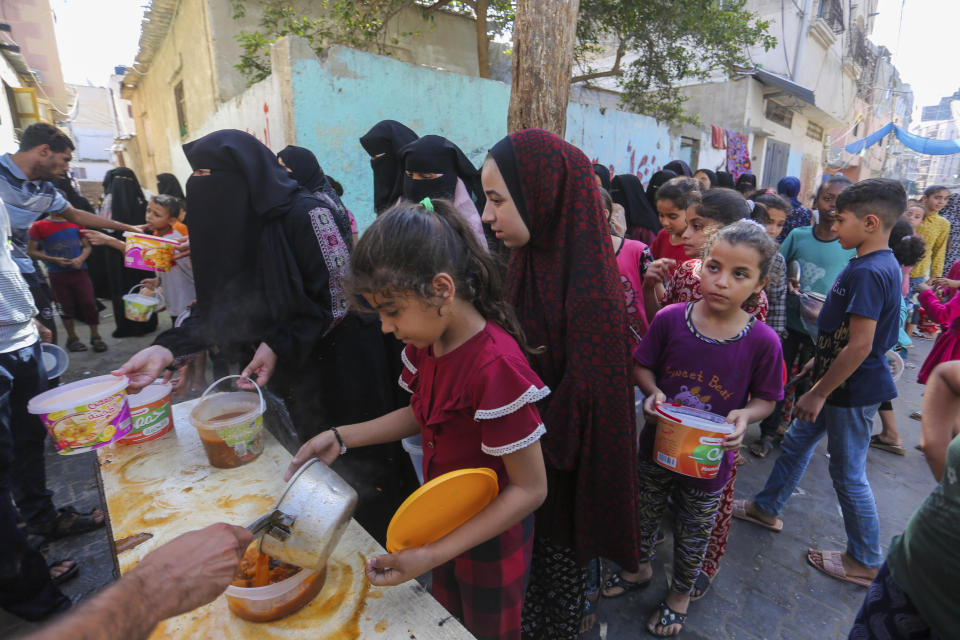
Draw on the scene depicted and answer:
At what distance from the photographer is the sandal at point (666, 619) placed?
6.89 ft

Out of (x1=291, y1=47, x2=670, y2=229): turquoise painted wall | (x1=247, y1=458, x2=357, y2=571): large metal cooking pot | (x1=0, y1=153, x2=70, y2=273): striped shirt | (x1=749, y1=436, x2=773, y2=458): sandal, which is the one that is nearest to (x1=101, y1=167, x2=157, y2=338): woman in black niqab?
(x1=0, y1=153, x2=70, y2=273): striped shirt

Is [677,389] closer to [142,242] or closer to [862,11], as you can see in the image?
[142,242]

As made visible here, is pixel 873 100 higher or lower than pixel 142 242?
higher

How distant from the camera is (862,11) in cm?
2022

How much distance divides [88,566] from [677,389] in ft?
10.8

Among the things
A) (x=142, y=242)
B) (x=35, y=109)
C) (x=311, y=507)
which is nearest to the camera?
(x=311, y=507)

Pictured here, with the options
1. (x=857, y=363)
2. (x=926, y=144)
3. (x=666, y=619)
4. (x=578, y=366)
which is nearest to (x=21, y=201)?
(x=578, y=366)

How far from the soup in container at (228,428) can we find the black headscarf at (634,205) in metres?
3.87

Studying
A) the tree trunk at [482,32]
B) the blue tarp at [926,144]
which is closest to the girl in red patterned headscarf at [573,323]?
the tree trunk at [482,32]

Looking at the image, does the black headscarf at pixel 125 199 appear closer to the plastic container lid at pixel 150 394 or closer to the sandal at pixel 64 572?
the sandal at pixel 64 572

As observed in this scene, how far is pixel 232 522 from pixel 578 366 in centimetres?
119

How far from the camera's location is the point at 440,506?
1044 millimetres

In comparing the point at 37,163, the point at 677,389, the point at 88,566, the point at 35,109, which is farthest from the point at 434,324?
the point at 35,109

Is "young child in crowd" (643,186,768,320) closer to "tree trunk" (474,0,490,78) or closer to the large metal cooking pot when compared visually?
the large metal cooking pot
